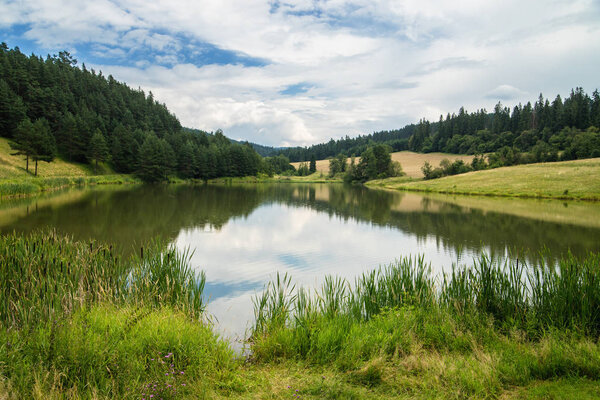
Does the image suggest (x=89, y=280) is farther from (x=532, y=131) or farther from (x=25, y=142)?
(x=532, y=131)

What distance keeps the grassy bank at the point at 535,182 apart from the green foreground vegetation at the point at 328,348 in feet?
145

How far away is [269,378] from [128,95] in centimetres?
13173

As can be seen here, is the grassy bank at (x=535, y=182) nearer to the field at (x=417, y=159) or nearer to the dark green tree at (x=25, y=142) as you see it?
the field at (x=417, y=159)

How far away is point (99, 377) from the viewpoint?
14.0ft

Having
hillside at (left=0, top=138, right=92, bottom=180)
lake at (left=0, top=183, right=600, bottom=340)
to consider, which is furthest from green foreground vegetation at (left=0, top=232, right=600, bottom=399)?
hillside at (left=0, top=138, right=92, bottom=180)

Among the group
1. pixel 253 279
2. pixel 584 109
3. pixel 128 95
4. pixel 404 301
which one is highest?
pixel 128 95

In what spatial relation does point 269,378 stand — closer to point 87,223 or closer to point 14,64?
point 87,223

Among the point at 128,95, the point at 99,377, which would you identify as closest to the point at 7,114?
the point at 128,95

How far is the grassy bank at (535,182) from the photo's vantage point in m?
42.8

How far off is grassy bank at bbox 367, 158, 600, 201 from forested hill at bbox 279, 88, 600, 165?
13.8m

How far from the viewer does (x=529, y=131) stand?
330 ft

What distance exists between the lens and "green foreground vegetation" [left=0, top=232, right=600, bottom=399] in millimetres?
4266

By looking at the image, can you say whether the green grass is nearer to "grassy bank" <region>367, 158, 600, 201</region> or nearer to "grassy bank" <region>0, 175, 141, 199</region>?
"grassy bank" <region>0, 175, 141, 199</region>

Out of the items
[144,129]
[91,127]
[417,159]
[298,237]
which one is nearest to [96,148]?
[91,127]
